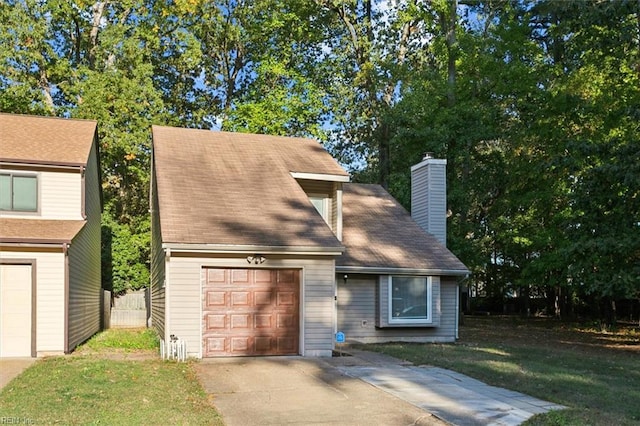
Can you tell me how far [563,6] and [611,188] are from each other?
18.2 feet

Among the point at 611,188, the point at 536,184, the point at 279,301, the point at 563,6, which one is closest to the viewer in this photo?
the point at 279,301

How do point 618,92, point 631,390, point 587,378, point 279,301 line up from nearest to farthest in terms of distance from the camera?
point 631,390 → point 587,378 → point 279,301 → point 618,92

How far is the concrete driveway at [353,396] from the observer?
753cm

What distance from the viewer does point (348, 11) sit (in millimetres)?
32969

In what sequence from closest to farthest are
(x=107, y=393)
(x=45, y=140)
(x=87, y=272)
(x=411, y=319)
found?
(x=107, y=393)
(x=45, y=140)
(x=411, y=319)
(x=87, y=272)

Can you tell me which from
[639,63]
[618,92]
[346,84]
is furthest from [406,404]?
[346,84]

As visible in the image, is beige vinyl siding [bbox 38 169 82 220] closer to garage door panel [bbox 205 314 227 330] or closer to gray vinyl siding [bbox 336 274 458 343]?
garage door panel [bbox 205 314 227 330]

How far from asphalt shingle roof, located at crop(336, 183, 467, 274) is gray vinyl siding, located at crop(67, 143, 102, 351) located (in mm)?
6826

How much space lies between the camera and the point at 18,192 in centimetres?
1465

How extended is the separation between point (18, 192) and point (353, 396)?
1032 centimetres

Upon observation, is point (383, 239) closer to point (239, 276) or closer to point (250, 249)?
point (239, 276)

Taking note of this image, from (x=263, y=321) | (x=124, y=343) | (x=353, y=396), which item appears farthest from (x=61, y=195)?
(x=353, y=396)

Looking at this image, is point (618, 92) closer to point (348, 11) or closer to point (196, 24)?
point (348, 11)

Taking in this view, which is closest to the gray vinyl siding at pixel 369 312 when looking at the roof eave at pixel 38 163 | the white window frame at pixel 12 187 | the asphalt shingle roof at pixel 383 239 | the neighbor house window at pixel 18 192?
the asphalt shingle roof at pixel 383 239
